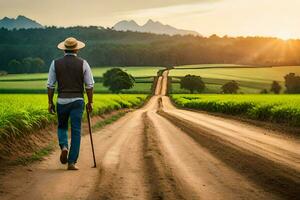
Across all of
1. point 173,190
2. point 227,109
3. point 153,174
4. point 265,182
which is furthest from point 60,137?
point 227,109

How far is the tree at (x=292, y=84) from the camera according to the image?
124 metres

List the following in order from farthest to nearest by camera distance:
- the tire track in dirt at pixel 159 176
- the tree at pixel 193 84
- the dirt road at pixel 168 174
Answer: the tree at pixel 193 84 → the dirt road at pixel 168 174 → the tire track in dirt at pixel 159 176

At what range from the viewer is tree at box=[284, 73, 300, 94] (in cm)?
12362

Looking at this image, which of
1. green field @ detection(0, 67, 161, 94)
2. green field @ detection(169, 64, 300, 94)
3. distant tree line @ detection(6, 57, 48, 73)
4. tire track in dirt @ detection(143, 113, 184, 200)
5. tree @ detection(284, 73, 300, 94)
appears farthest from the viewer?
distant tree line @ detection(6, 57, 48, 73)

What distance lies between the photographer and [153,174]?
28.9 feet

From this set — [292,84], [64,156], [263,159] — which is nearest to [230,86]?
[292,84]

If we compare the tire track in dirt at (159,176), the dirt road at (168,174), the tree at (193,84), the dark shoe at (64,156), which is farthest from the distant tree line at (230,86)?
the dark shoe at (64,156)

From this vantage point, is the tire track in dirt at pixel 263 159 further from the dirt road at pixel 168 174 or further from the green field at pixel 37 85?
the green field at pixel 37 85

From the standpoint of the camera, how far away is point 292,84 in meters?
125

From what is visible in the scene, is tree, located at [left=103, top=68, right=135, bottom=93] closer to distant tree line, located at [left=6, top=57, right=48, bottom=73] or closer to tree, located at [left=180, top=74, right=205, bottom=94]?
tree, located at [left=180, top=74, right=205, bottom=94]

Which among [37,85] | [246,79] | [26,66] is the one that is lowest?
[37,85]

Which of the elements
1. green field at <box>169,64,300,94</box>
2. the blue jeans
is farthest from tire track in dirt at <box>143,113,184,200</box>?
green field at <box>169,64,300,94</box>

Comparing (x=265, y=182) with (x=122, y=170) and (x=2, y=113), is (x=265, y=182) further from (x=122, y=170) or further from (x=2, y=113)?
(x=2, y=113)

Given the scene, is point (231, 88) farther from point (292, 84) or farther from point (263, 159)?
point (263, 159)
